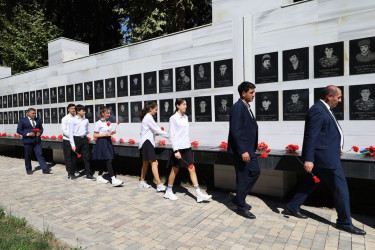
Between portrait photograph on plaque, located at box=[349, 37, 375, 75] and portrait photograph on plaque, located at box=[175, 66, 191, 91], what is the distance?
319 centimetres

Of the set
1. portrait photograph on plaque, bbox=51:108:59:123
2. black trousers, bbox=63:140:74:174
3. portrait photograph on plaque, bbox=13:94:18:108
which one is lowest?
black trousers, bbox=63:140:74:174

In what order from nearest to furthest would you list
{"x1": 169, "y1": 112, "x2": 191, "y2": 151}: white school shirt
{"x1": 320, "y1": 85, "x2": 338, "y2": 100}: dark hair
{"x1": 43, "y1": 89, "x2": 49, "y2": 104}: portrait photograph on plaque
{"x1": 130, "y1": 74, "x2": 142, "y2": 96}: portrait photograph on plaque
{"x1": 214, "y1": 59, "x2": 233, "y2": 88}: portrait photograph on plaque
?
1. {"x1": 320, "y1": 85, "x2": 338, "y2": 100}: dark hair
2. {"x1": 169, "y1": 112, "x2": 191, "y2": 151}: white school shirt
3. {"x1": 214, "y1": 59, "x2": 233, "y2": 88}: portrait photograph on plaque
4. {"x1": 130, "y1": 74, "x2": 142, "y2": 96}: portrait photograph on plaque
5. {"x1": 43, "y1": 89, "x2": 49, "y2": 104}: portrait photograph on plaque

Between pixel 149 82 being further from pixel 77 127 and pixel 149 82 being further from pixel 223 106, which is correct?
pixel 223 106

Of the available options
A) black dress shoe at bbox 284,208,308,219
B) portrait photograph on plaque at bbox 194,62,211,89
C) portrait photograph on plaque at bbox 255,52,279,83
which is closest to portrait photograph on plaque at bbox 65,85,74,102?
portrait photograph on plaque at bbox 194,62,211,89

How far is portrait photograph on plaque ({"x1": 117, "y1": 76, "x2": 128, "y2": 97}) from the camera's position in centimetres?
750

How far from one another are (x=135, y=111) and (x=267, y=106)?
3598mm

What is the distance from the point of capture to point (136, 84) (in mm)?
7277

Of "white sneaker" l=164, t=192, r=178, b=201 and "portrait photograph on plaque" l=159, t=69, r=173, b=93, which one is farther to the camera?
"portrait photograph on plaque" l=159, t=69, r=173, b=93

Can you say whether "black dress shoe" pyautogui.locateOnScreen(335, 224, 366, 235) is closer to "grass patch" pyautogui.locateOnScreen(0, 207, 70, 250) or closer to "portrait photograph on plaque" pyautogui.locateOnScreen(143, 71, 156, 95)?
"grass patch" pyautogui.locateOnScreen(0, 207, 70, 250)

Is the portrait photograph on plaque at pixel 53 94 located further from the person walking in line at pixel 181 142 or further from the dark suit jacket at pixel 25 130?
the person walking in line at pixel 181 142

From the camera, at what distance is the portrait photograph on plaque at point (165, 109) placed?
6.64m

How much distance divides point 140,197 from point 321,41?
13.9 feet

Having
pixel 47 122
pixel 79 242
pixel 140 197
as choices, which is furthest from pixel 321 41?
pixel 47 122

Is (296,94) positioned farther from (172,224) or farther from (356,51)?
(172,224)
